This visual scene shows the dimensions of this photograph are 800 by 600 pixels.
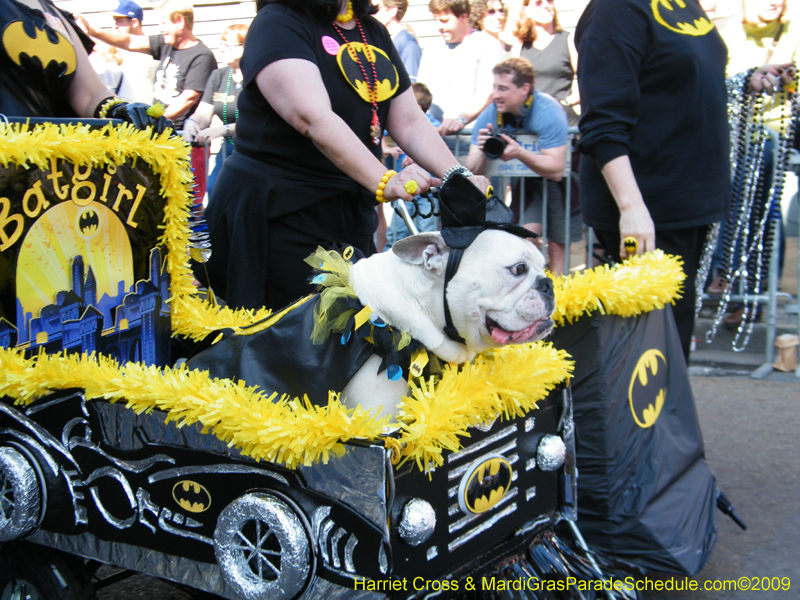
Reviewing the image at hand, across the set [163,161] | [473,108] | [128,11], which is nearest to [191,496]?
[163,161]

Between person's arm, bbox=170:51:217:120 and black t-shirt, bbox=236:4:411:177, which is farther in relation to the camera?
person's arm, bbox=170:51:217:120

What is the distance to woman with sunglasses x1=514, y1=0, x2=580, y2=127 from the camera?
5.25m

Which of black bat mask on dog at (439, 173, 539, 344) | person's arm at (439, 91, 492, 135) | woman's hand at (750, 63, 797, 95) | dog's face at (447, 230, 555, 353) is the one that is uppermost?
woman's hand at (750, 63, 797, 95)

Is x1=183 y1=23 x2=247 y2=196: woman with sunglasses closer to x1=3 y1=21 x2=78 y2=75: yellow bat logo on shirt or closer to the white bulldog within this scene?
x1=3 y1=21 x2=78 y2=75: yellow bat logo on shirt

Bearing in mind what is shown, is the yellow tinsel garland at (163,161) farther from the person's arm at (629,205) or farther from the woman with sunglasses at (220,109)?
the woman with sunglasses at (220,109)

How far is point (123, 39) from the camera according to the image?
23.0 feet

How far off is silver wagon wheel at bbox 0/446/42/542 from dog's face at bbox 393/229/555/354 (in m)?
1.03

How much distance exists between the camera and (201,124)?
211 inches

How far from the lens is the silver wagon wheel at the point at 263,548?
57.0 inches

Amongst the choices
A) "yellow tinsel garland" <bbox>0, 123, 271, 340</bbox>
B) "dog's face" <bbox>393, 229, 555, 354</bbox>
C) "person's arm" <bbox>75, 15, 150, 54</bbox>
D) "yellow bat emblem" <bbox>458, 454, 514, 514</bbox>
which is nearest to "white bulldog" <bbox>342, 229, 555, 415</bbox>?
"dog's face" <bbox>393, 229, 555, 354</bbox>

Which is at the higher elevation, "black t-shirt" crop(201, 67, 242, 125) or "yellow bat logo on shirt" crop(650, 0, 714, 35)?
"yellow bat logo on shirt" crop(650, 0, 714, 35)

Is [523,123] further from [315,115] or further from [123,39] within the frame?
[123,39]

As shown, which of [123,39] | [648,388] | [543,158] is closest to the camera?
[648,388]

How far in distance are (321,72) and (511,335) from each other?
100 centimetres
